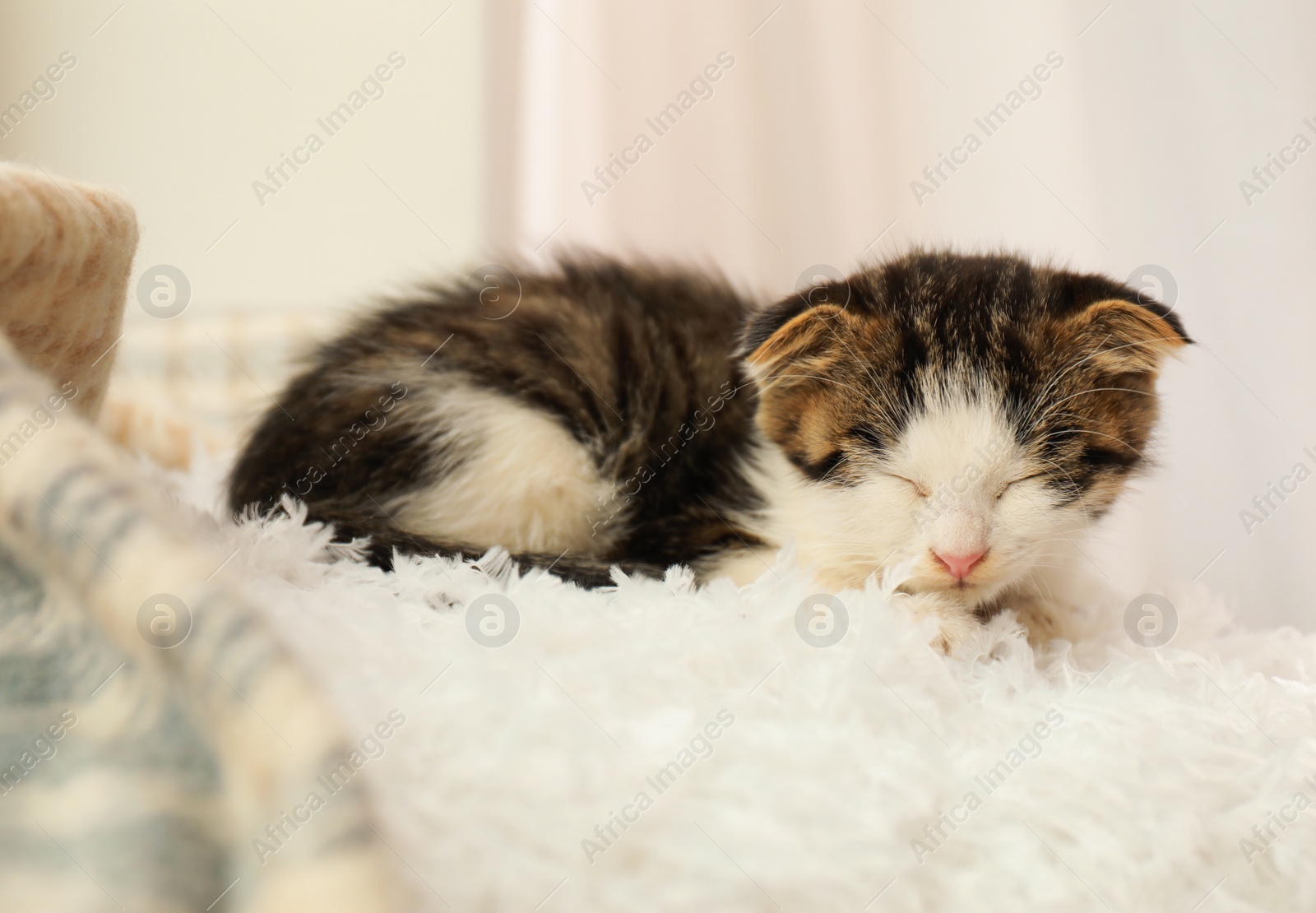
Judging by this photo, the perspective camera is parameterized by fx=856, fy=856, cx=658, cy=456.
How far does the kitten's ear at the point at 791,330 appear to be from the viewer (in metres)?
1.06

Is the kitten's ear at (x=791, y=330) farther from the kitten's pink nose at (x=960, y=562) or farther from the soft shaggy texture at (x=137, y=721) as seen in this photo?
the soft shaggy texture at (x=137, y=721)

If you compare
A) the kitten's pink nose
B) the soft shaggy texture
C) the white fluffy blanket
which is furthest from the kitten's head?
the soft shaggy texture

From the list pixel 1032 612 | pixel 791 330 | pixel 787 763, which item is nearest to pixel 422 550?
pixel 791 330

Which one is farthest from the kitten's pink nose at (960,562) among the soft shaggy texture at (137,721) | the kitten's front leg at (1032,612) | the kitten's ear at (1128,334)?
the soft shaggy texture at (137,721)

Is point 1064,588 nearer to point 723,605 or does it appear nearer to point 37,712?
point 723,605

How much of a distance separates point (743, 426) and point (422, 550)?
0.59 m

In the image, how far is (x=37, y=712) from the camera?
441 mm

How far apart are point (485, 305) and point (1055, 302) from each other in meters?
0.89

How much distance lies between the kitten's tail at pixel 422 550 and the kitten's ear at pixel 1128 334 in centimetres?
63

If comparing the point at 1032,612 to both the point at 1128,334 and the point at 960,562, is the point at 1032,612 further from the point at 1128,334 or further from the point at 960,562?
the point at 1128,334

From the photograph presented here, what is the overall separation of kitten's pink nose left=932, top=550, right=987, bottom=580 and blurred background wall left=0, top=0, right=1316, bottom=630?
1.84 ft

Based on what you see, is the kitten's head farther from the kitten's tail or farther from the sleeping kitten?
the kitten's tail

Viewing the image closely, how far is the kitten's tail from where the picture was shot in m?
1.16

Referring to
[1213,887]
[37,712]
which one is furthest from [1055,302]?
[37,712]
